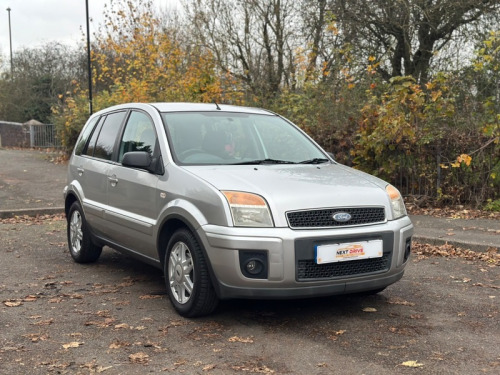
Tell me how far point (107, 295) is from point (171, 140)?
1.56 m

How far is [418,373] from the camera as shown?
3941 mm

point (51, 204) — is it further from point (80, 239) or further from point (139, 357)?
point (139, 357)

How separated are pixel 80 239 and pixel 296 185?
3.42 meters

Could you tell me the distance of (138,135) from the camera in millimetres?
6348

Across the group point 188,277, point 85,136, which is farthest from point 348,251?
point 85,136

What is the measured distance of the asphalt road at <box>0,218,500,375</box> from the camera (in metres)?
4.14

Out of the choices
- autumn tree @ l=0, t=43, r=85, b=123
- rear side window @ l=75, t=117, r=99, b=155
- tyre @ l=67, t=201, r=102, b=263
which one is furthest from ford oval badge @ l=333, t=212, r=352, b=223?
autumn tree @ l=0, t=43, r=85, b=123

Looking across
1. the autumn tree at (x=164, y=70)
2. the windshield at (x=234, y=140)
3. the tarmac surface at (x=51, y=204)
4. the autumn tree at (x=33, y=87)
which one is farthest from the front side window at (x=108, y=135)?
the autumn tree at (x=33, y=87)

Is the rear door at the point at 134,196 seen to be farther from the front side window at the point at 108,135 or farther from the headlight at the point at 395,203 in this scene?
the headlight at the point at 395,203

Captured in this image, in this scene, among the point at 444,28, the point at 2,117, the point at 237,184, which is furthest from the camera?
the point at 2,117

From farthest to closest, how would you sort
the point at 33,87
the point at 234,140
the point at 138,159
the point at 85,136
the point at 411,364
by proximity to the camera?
the point at 33,87, the point at 85,136, the point at 234,140, the point at 138,159, the point at 411,364

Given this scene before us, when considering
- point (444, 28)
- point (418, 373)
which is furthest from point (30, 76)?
point (418, 373)

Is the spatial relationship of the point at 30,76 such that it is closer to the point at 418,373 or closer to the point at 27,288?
the point at 27,288

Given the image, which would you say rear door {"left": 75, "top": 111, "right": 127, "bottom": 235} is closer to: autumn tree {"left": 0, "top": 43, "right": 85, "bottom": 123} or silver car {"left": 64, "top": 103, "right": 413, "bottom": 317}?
silver car {"left": 64, "top": 103, "right": 413, "bottom": 317}
